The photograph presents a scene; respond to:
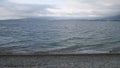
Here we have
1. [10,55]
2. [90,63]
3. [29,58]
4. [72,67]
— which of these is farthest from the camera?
[10,55]

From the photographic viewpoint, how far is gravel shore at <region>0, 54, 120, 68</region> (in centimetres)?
1048

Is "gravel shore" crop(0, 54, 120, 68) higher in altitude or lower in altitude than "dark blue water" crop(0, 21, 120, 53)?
higher

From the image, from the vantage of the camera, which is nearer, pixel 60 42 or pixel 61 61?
pixel 61 61

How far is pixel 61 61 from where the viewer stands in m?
11.4

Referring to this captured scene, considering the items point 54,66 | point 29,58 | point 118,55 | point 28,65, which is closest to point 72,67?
point 54,66

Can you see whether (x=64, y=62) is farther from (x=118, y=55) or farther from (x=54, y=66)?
(x=118, y=55)

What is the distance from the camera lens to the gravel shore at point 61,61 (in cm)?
1048

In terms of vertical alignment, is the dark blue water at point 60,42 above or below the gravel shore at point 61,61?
below

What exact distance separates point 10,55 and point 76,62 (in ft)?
14.2

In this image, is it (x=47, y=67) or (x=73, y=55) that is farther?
(x=73, y=55)

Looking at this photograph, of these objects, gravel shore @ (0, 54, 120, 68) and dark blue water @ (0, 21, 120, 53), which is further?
dark blue water @ (0, 21, 120, 53)

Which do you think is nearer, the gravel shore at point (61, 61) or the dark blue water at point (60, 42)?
the gravel shore at point (61, 61)

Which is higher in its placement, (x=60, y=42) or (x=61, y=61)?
(x=61, y=61)

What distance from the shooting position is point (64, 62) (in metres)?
11.2
